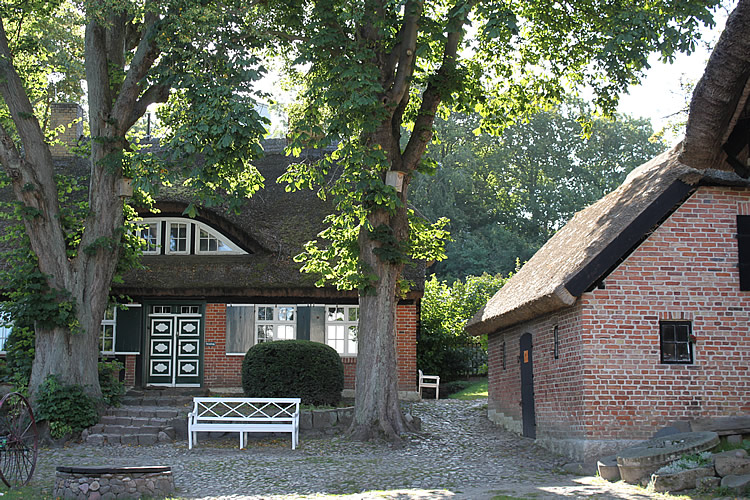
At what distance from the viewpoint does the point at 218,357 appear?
20.5 meters

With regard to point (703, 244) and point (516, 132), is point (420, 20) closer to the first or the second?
point (703, 244)

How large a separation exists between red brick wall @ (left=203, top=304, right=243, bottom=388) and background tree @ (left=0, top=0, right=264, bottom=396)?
448cm

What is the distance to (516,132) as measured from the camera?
51375 millimetres

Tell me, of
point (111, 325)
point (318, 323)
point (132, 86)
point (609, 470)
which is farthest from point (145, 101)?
A: point (609, 470)

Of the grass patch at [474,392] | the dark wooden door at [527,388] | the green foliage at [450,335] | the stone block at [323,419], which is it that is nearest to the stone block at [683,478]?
the dark wooden door at [527,388]

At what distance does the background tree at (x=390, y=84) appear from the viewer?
14031mm

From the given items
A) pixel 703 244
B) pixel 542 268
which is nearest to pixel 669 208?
pixel 703 244

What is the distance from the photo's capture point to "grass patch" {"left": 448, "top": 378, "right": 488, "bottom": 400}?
23947 mm

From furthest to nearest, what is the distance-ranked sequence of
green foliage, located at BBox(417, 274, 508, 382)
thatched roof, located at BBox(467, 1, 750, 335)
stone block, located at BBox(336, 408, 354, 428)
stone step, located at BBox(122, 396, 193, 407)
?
green foliage, located at BBox(417, 274, 508, 382), stone step, located at BBox(122, 396, 193, 407), stone block, located at BBox(336, 408, 354, 428), thatched roof, located at BBox(467, 1, 750, 335)

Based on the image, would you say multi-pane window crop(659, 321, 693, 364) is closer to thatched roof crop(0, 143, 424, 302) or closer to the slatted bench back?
the slatted bench back

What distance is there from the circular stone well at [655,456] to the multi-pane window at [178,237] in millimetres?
14096

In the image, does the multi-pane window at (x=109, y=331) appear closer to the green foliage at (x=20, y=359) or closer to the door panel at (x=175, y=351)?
the door panel at (x=175, y=351)

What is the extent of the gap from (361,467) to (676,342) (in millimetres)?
5368

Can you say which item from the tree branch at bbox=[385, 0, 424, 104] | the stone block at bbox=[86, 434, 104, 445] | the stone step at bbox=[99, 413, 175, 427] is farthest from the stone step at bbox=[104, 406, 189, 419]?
the tree branch at bbox=[385, 0, 424, 104]
